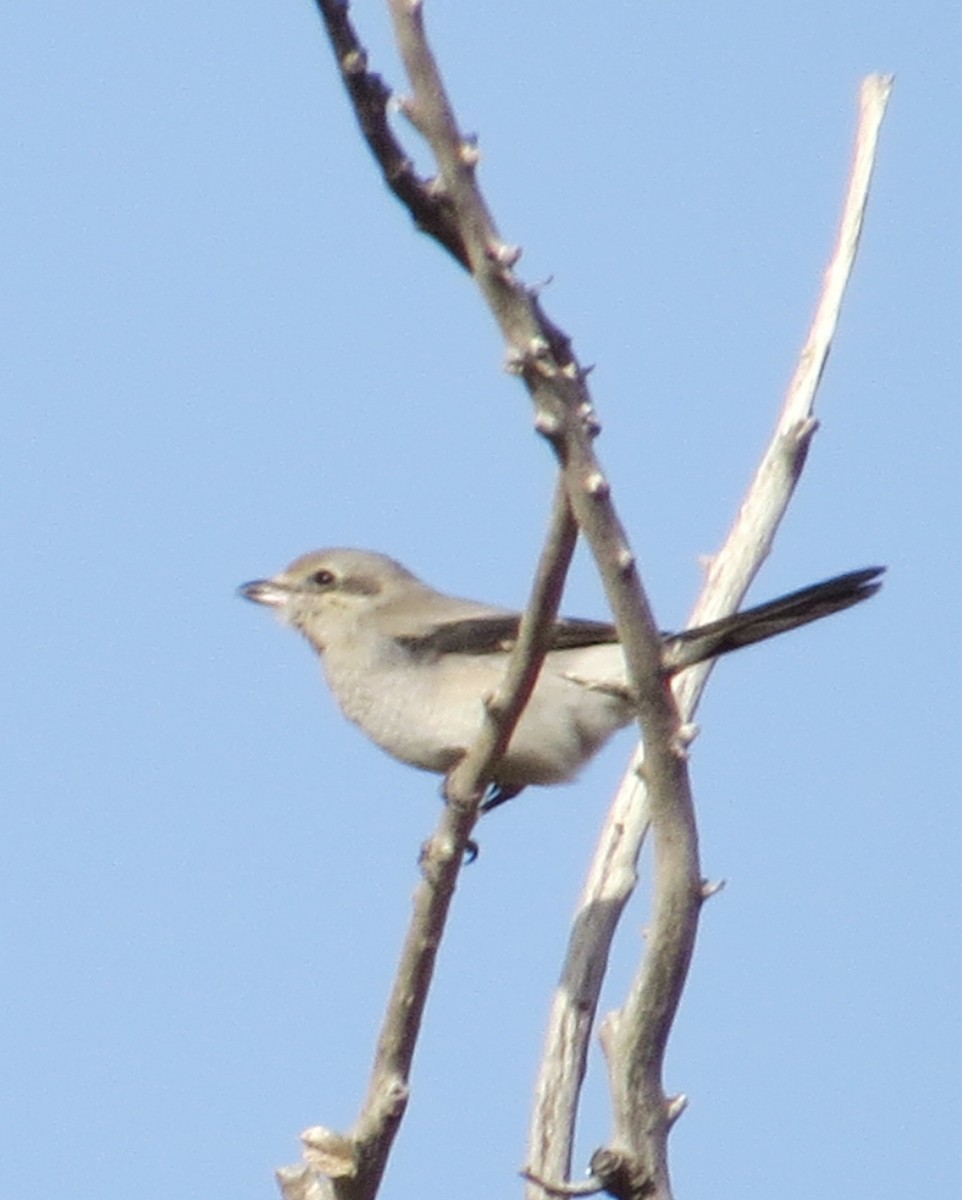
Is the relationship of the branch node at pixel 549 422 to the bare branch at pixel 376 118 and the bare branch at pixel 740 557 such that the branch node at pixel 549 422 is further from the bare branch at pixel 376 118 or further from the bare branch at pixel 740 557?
the bare branch at pixel 740 557

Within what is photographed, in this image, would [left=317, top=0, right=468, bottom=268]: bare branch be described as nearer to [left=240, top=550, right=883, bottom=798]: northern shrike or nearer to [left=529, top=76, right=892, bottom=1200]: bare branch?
[left=529, top=76, right=892, bottom=1200]: bare branch

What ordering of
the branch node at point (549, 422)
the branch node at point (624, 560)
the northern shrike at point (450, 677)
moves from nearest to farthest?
the branch node at point (549, 422)
the branch node at point (624, 560)
the northern shrike at point (450, 677)

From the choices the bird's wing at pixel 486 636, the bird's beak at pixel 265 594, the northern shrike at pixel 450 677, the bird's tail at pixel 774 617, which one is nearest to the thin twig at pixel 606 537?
the bird's tail at pixel 774 617

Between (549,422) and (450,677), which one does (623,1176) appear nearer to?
(549,422)

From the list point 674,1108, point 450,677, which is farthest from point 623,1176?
point 450,677

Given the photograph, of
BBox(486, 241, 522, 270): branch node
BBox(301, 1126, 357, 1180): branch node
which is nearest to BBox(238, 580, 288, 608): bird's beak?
BBox(301, 1126, 357, 1180): branch node

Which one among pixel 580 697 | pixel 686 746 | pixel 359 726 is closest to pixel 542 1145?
pixel 686 746
